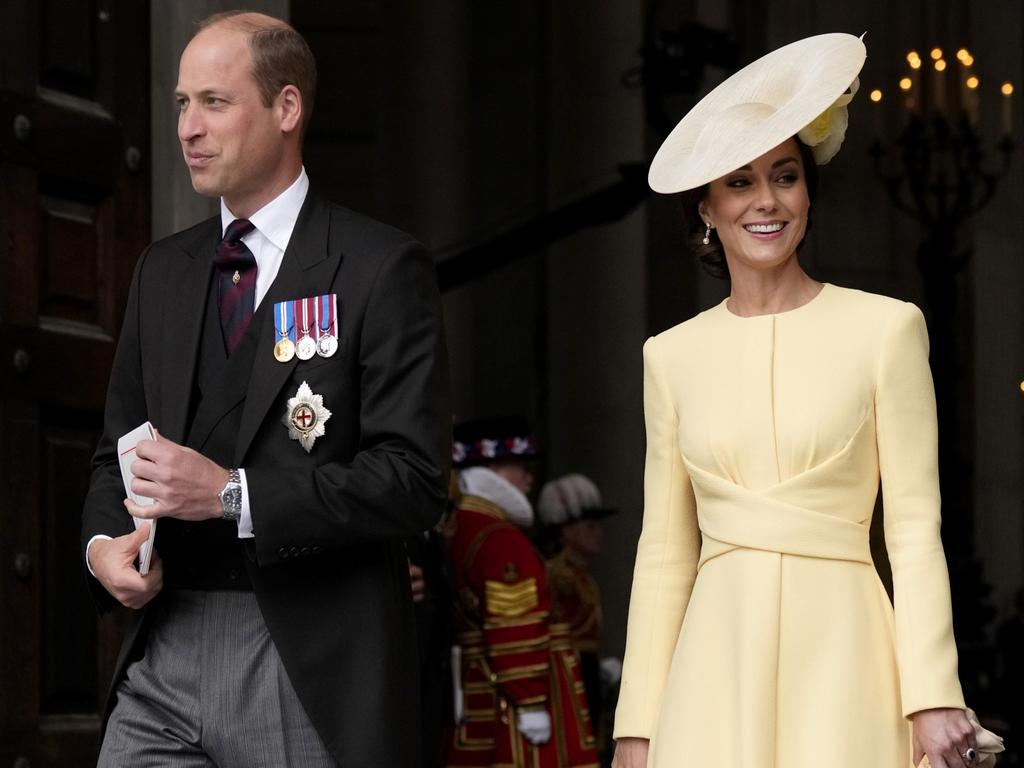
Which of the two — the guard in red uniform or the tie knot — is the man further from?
the guard in red uniform

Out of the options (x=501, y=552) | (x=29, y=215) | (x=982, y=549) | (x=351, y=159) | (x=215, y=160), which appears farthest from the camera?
(x=982, y=549)

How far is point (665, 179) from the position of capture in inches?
145

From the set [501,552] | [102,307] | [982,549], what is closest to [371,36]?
[982,549]

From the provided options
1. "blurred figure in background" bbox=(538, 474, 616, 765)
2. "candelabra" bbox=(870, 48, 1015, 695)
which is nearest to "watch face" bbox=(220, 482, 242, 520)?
"blurred figure in background" bbox=(538, 474, 616, 765)

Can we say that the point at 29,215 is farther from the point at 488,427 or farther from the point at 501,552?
the point at 488,427

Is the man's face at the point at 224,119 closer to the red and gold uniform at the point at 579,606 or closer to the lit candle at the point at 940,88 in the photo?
the red and gold uniform at the point at 579,606

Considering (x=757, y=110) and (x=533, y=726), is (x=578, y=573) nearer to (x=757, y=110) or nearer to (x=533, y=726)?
(x=533, y=726)

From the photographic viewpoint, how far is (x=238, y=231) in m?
3.90

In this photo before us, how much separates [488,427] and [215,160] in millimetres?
4703

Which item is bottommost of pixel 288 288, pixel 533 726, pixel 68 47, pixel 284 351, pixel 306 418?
pixel 533 726

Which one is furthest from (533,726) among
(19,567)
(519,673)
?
(19,567)

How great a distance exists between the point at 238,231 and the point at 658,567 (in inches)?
40.1

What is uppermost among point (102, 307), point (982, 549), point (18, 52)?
point (18, 52)

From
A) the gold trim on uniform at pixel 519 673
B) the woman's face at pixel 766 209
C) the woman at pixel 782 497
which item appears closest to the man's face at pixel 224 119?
the woman at pixel 782 497
